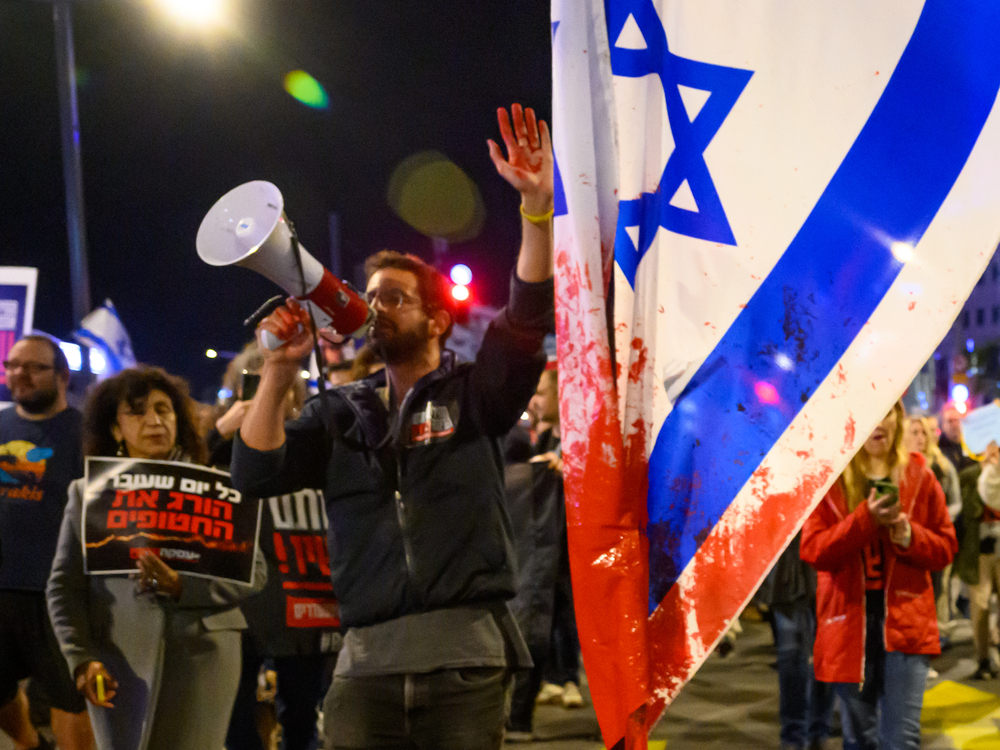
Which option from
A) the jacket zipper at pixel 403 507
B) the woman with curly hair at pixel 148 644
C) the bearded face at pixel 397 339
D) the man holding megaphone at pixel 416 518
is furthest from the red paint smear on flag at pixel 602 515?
the woman with curly hair at pixel 148 644

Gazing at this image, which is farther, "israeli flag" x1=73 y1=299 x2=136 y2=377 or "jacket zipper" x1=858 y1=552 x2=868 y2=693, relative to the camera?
"israeli flag" x1=73 y1=299 x2=136 y2=377

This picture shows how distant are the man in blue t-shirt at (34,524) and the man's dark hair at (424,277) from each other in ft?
9.54

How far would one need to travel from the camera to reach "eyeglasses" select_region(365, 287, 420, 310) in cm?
301

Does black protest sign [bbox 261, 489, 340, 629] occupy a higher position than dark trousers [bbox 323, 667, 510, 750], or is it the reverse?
black protest sign [bbox 261, 489, 340, 629]

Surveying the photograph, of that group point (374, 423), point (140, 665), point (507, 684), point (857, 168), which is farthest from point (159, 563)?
point (857, 168)

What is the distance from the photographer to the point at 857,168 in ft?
4.43

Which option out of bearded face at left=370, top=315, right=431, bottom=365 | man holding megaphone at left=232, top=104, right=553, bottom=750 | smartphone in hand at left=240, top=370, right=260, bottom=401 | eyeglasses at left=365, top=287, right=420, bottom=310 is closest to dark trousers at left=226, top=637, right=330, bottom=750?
smartphone in hand at left=240, top=370, right=260, bottom=401

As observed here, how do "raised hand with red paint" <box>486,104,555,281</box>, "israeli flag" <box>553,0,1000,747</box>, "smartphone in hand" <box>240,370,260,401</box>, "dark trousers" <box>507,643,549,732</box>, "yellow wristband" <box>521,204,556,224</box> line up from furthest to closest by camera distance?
"dark trousers" <box>507,643,549,732</box>
"smartphone in hand" <box>240,370,260,401</box>
"yellow wristband" <box>521,204,556,224</box>
"raised hand with red paint" <box>486,104,555,281</box>
"israeli flag" <box>553,0,1000,747</box>

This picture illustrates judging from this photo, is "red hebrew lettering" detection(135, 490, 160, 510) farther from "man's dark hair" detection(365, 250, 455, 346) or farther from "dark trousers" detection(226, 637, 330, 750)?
"man's dark hair" detection(365, 250, 455, 346)

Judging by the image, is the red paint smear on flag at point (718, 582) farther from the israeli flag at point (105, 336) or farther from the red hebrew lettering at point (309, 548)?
the israeli flag at point (105, 336)

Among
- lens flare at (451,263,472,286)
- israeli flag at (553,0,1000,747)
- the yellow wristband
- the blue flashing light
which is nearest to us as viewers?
israeli flag at (553,0,1000,747)

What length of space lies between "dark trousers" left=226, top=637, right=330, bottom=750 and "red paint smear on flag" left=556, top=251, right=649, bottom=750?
3.68 metres

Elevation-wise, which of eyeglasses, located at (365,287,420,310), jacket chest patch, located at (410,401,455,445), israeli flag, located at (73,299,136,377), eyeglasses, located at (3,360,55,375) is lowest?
jacket chest patch, located at (410,401,455,445)

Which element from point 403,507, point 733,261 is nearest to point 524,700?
point 403,507
